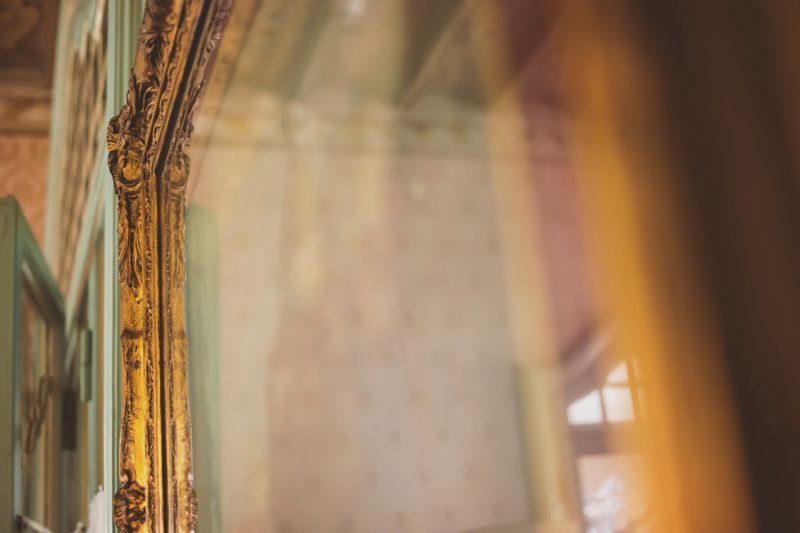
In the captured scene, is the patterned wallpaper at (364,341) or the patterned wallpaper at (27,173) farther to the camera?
the patterned wallpaper at (27,173)

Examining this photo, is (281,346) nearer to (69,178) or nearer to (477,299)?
(477,299)

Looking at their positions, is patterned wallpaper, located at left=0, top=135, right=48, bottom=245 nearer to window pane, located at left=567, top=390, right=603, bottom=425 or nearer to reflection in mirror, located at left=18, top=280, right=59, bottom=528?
reflection in mirror, located at left=18, top=280, right=59, bottom=528

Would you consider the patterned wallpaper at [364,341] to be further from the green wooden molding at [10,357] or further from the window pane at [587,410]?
the green wooden molding at [10,357]

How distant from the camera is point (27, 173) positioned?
91.4 inches

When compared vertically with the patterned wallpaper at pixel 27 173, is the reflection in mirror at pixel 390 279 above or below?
below

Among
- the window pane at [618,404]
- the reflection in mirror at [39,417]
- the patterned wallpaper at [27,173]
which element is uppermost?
the patterned wallpaper at [27,173]

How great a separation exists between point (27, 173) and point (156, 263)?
1.92 meters

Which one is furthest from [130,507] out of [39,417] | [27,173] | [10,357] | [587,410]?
[27,173]

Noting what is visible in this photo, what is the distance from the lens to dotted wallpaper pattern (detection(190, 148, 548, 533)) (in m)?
0.41

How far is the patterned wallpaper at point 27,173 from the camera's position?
90.7 inches

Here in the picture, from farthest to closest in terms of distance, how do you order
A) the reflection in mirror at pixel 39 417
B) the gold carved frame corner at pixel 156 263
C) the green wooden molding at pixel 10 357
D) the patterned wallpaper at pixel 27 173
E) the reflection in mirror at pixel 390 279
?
the patterned wallpaper at pixel 27 173 < the reflection in mirror at pixel 39 417 < the green wooden molding at pixel 10 357 < the gold carved frame corner at pixel 156 263 < the reflection in mirror at pixel 390 279

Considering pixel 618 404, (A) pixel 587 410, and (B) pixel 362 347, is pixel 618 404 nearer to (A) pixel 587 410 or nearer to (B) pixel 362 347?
(A) pixel 587 410

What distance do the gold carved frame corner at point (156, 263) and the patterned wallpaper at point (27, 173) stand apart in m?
1.80

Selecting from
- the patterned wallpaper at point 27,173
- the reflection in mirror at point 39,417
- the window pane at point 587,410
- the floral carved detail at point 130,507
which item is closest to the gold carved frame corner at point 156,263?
the floral carved detail at point 130,507
